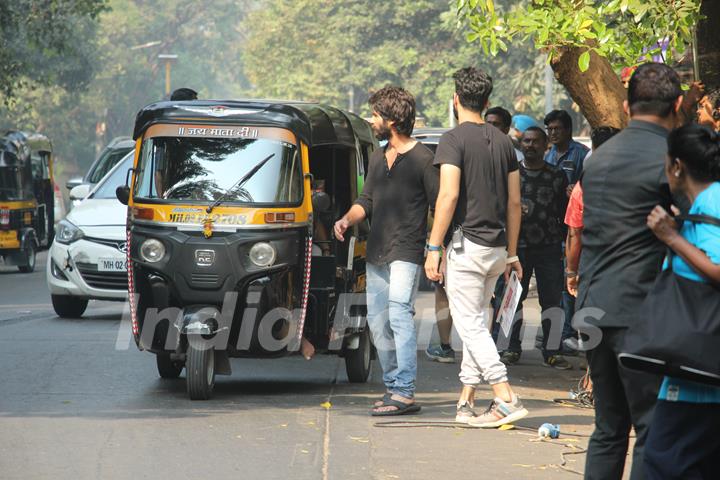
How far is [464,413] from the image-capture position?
8.11 m

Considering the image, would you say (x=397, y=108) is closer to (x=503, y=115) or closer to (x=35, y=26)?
(x=503, y=115)

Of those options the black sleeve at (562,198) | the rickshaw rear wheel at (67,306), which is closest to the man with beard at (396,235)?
the black sleeve at (562,198)

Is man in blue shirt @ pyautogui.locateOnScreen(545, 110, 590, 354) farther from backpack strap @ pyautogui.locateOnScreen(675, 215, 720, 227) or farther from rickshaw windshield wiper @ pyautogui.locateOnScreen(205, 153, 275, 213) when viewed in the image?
backpack strap @ pyautogui.locateOnScreen(675, 215, 720, 227)

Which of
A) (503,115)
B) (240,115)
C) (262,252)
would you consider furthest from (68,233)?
(262,252)

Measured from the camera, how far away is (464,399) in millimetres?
8117

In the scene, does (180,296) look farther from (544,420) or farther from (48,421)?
(544,420)

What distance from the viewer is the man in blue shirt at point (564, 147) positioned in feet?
38.2

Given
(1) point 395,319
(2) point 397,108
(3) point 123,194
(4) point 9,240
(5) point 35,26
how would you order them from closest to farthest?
(1) point 395,319 → (2) point 397,108 → (3) point 123,194 → (4) point 9,240 → (5) point 35,26

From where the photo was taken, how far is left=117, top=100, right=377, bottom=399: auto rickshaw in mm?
9016

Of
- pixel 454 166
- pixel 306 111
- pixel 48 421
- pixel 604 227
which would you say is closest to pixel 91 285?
pixel 306 111

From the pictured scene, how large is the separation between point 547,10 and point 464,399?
2970mm

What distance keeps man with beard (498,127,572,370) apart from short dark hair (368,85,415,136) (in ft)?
8.18

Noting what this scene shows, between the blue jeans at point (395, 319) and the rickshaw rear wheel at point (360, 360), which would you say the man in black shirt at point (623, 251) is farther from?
the rickshaw rear wheel at point (360, 360)

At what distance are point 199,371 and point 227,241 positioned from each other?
86cm
